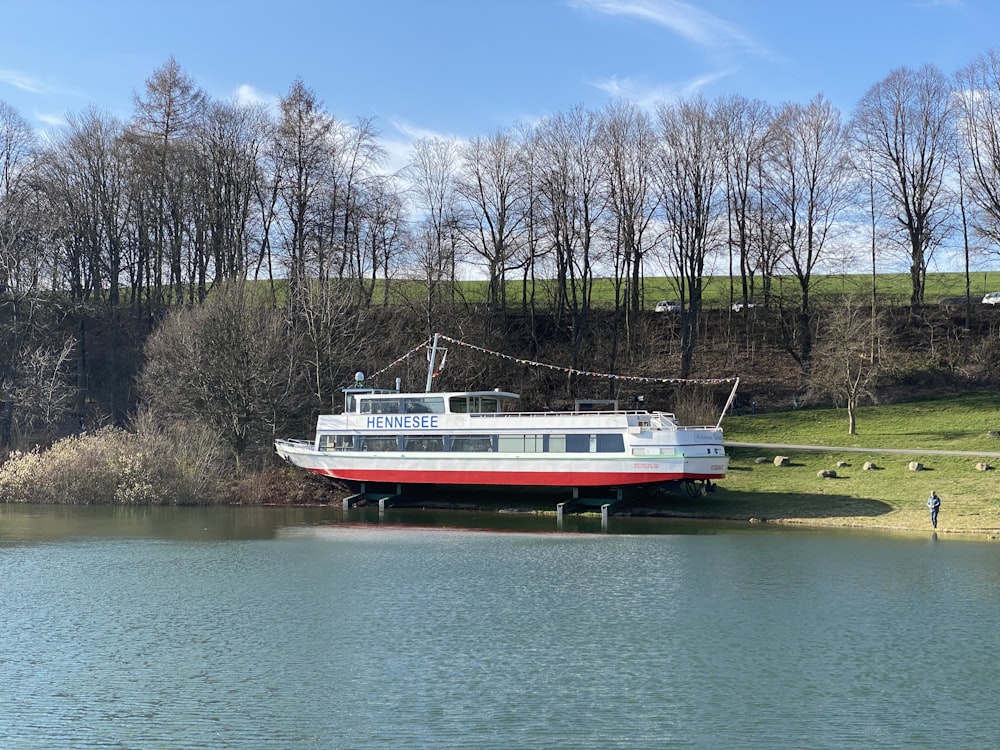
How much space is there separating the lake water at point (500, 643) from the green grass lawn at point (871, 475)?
423cm

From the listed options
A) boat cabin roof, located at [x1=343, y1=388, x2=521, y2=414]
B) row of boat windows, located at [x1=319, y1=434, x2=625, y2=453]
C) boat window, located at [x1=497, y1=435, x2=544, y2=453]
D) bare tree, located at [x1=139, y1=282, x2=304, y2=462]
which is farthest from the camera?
bare tree, located at [x1=139, y1=282, x2=304, y2=462]

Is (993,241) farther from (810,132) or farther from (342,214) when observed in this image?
(342,214)

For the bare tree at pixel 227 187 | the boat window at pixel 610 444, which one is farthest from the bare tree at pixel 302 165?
the boat window at pixel 610 444

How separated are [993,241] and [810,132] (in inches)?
518

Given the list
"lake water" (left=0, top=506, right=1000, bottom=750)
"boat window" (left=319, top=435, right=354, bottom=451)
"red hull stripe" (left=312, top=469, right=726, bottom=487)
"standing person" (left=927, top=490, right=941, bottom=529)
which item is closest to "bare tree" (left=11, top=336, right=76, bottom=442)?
"boat window" (left=319, top=435, right=354, bottom=451)

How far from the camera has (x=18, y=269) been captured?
5428 cm

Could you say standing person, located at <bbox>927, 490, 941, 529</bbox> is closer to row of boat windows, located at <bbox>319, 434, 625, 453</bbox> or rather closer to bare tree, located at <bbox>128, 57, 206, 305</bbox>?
row of boat windows, located at <bbox>319, 434, 625, 453</bbox>

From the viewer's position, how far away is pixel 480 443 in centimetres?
4188

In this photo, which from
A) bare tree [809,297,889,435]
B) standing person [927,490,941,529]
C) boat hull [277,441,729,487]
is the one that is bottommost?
standing person [927,490,941,529]

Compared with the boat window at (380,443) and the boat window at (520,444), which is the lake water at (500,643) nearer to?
the boat window at (520,444)

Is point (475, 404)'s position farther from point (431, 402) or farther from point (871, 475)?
point (871, 475)

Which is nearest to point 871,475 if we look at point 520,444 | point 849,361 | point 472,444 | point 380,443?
point 849,361

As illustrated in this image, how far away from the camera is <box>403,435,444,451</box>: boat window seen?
42719mm

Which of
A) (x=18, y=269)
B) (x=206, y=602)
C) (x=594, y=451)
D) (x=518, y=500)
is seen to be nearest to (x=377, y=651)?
(x=206, y=602)
